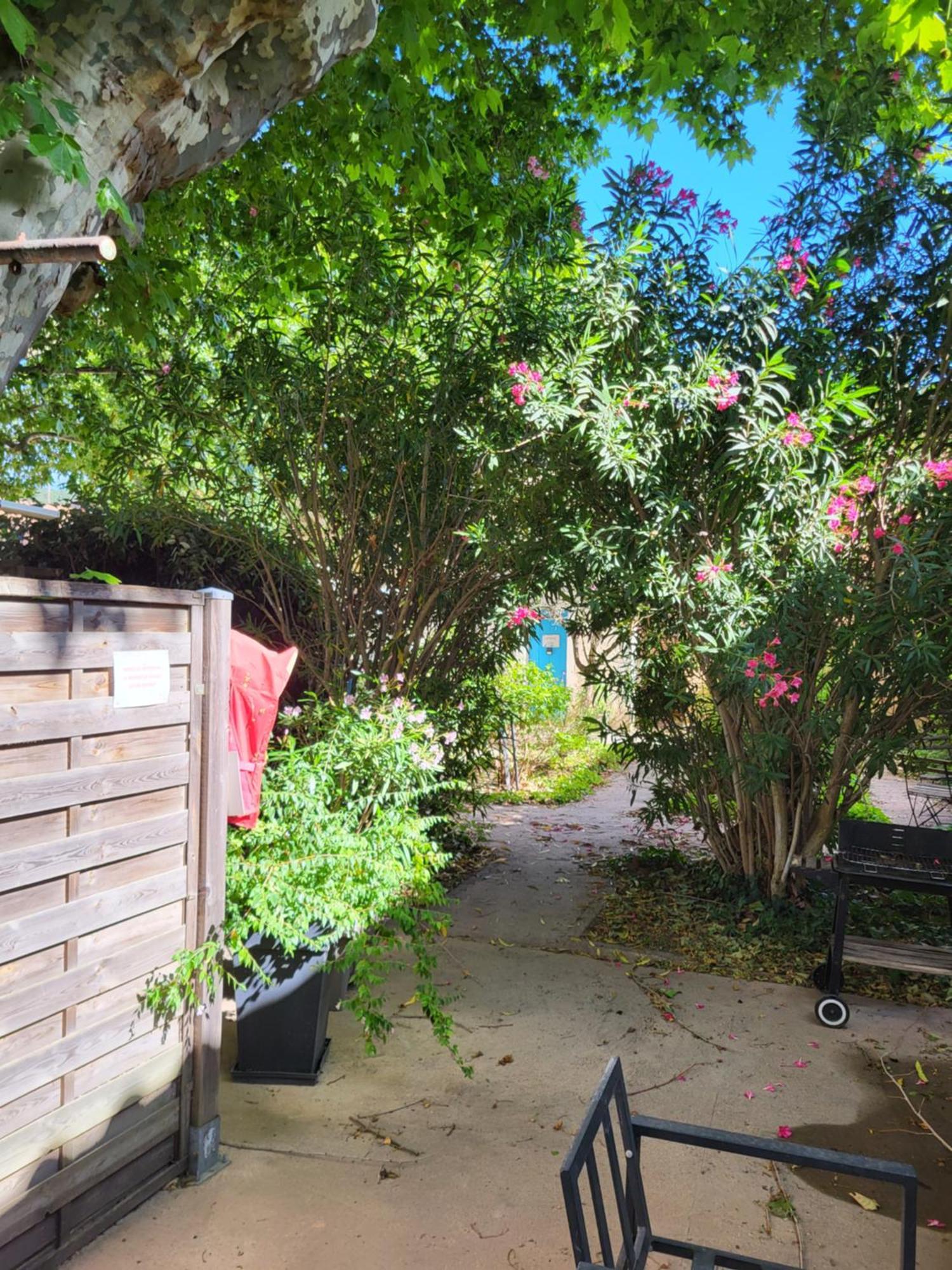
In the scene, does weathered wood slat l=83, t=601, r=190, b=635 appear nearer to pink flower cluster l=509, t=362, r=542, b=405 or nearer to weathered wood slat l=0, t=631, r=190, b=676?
weathered wood slat l=0, t=631, r=190, b=676

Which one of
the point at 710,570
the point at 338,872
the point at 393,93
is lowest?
the point at 338,872

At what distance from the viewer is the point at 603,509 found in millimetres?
4859

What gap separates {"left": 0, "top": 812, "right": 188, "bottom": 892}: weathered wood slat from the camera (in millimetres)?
2129

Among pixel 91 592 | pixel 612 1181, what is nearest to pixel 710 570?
pixel 91 592

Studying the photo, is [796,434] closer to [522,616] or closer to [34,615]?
[522,616]

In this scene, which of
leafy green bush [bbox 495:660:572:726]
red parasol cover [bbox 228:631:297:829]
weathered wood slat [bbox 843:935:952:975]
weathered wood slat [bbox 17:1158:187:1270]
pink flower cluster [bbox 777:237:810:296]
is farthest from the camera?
leafy green bush [bbox 495:660:572:726]

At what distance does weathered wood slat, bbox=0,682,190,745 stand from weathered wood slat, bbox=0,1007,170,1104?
0.80 m

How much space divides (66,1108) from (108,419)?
5919 millimetres

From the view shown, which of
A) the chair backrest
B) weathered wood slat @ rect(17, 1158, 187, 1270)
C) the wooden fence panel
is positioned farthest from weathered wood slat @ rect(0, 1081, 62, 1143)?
the chair backrest

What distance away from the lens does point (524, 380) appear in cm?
423

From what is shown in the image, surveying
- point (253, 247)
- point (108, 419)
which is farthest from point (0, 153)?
point (108, 419)

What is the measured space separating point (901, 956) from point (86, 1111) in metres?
3.47

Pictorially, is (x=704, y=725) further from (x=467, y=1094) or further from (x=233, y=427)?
(x=233, y=427)

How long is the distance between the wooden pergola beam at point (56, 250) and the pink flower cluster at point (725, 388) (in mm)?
3084
